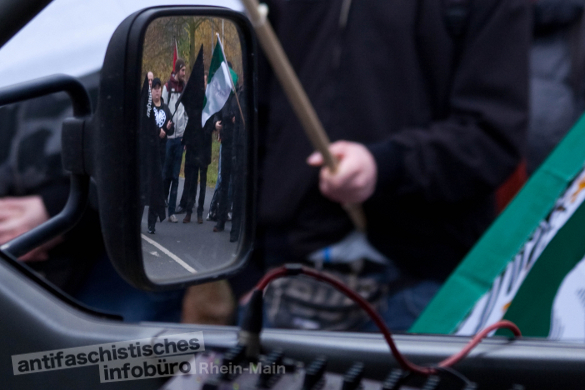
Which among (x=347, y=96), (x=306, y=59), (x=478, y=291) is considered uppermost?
(x=306, y=59)

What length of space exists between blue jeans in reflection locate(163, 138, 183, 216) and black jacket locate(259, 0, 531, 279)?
1045 mm

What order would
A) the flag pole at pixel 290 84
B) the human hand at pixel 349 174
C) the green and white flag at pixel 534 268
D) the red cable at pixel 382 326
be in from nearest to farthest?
the red cable at pixel 382 326
the green and white flag at pixel 534 268
the flag pole at pixel 290 84
the human hand at pixel 349 174

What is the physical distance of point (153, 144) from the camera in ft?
1.72

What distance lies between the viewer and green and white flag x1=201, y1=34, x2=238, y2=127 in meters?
0.56

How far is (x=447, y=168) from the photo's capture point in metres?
1.54

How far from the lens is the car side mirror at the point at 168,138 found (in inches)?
19.9

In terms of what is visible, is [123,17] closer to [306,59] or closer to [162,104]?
[162,104]

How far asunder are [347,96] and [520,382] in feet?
3.04

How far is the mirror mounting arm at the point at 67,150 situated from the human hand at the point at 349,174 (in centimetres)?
85

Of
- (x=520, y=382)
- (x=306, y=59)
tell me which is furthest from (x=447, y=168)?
(x=520, y=382)

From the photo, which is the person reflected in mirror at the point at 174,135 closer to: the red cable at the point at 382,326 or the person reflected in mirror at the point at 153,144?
the person reflected in mirror at the point at 153,144

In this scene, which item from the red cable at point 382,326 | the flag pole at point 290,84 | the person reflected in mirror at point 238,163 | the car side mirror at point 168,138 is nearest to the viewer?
the car side mirror at point 168,138

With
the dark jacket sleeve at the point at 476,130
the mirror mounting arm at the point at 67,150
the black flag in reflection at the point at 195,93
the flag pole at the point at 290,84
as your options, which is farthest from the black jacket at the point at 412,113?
the black flag in reflection at the point at 195,93

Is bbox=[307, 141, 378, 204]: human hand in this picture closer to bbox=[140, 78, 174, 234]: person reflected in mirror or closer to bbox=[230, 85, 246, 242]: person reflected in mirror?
bbox=[230, 85, 246, 242]: person reflected in mirror
